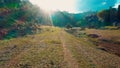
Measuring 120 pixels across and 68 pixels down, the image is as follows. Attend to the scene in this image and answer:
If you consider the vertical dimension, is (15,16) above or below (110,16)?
below

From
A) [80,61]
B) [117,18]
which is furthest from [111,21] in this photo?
[80,61]

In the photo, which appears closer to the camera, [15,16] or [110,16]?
[15,16]

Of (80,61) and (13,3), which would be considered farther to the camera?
(13,3)

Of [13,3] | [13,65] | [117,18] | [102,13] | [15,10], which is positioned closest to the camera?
[13,65]

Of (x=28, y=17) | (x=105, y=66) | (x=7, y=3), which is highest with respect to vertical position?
(x=7, y=3)

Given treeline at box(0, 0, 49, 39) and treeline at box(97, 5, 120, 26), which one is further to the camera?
treeline at box(97, 5, 120, 26)

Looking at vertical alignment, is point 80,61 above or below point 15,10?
below

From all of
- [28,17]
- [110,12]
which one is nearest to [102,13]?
[110,12]

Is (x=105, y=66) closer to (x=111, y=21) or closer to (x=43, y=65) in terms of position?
(x=43, y=65)

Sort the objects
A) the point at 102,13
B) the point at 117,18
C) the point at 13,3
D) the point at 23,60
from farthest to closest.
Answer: the point at 102,13, the point at 117,18, the point at 13,3, the point at 23,60

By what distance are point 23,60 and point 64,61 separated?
5.67 metres

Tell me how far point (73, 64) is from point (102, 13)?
15409cm

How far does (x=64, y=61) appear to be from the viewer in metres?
25.9

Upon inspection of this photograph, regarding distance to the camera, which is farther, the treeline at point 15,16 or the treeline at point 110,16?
the treeline at point 110,16
